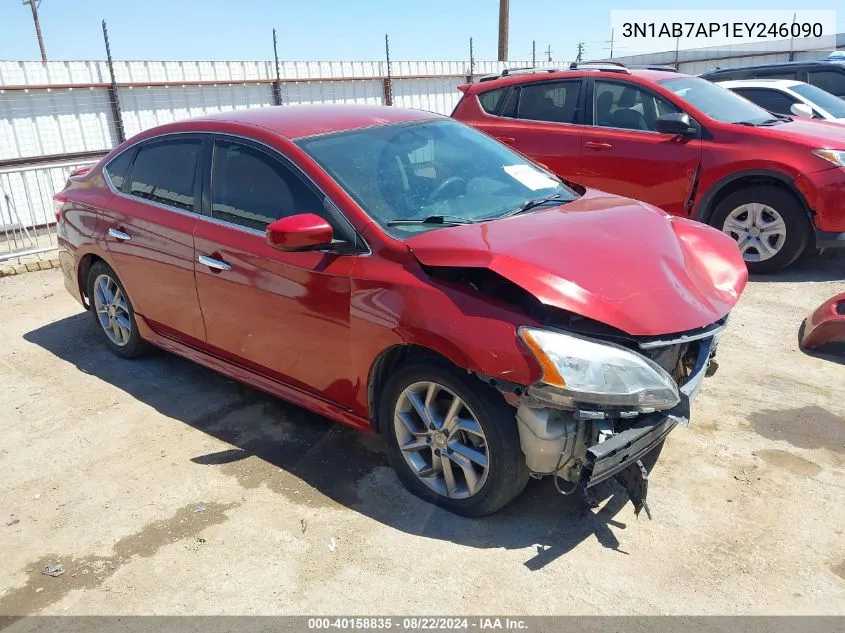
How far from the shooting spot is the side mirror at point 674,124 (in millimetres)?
6523

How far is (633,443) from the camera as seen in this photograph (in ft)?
9.30

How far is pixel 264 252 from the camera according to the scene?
3.71 meters

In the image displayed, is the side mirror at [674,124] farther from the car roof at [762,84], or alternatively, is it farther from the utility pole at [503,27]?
the utility pole at [503,27]

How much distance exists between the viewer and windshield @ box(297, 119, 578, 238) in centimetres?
353

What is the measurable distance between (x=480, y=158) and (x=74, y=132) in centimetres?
952

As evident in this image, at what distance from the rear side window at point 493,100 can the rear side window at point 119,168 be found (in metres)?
4.29

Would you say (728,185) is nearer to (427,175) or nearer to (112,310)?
(427,175)

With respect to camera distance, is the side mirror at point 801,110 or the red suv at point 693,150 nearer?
the red suv at point 693,150

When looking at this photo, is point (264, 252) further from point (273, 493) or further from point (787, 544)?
point (787, 544)

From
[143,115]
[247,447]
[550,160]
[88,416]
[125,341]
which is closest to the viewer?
[247,447]

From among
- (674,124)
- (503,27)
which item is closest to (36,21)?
(503,27)

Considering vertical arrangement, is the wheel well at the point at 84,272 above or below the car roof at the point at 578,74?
below

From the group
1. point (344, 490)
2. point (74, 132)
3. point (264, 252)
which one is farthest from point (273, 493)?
point (74, 132)

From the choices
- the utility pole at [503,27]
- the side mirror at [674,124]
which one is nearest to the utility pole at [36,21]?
the utility pole at [503,27]
